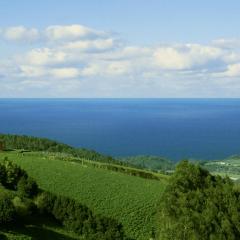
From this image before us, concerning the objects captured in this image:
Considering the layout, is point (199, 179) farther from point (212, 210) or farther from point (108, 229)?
point (108, 229)

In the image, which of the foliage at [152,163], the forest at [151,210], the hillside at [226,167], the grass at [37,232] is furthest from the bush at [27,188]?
the hillside at [226,167]

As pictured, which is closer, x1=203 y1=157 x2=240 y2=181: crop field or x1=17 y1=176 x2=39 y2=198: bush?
x1=17 y1=176 x2=39 y2=198: bush

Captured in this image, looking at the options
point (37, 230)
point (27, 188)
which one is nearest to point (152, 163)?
point (27, 188)

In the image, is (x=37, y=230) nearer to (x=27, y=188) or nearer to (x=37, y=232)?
(x=37, y=232)

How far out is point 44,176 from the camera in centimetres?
5378

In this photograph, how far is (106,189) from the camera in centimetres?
5338

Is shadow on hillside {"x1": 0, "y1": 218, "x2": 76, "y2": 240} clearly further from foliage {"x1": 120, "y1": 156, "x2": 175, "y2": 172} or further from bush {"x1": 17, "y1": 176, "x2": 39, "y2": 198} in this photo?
foliage {"x1": 120, "y1": 156, "x2": 175, "y2": 172}

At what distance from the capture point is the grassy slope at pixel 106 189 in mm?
46969

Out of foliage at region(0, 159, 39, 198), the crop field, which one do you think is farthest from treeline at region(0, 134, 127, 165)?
the crop field

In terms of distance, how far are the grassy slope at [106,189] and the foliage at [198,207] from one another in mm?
5340

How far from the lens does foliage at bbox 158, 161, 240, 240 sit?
3797 cm

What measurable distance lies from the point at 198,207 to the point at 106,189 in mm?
15285

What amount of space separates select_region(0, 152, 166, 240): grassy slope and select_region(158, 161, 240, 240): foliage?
534 centimetres

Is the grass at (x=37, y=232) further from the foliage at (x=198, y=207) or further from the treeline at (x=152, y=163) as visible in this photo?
the treeline at (x=152, y=163)
